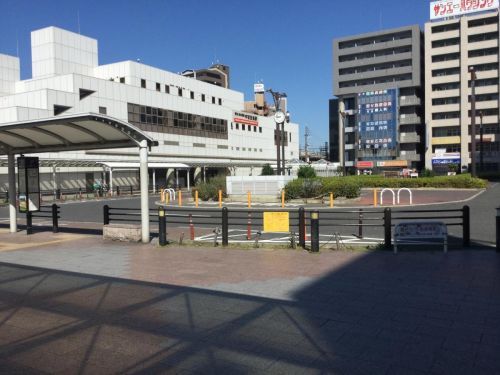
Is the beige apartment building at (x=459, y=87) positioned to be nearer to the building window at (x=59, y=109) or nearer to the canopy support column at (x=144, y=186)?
the building window at (x=59, y=109)

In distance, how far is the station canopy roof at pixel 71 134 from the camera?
455 inches

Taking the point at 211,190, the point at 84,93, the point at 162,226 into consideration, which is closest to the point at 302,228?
the point at 162,226

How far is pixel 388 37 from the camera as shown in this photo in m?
86.3

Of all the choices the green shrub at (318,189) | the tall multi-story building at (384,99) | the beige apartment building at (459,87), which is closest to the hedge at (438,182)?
the green shrub at (318,189)

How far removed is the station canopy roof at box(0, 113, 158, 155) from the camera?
455 inches

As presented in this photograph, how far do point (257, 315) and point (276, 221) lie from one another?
5411mm

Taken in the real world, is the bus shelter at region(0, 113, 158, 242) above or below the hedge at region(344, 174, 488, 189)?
above

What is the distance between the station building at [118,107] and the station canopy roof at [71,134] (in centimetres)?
2172

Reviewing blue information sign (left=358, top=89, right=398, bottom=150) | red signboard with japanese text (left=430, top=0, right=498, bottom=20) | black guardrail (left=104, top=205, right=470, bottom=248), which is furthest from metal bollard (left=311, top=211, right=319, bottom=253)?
red signboard with japanese text (left=430, top=0, right=498, bottom=20)

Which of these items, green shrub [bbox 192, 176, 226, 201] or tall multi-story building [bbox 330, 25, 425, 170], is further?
tall multi-story building [bbox 330, 25, 425, 170]

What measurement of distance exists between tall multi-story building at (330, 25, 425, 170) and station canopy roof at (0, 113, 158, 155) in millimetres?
70839

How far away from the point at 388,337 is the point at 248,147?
6695 centimetres

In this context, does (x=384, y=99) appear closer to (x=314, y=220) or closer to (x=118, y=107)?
(x=118, y=107)

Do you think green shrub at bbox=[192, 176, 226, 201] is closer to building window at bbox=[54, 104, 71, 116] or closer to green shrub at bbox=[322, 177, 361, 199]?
green shrub at bbox=[322, 177, 361, 199]
